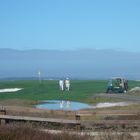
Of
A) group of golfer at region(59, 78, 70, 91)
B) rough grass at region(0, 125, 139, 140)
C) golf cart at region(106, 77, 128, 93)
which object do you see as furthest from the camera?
group of golfer at region(59, 78, 70, 91)

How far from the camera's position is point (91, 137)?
15.5 meters

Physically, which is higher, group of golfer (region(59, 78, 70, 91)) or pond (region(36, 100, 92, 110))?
group of golfer (region(59, 78, 70, 91))

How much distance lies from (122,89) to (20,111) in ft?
105

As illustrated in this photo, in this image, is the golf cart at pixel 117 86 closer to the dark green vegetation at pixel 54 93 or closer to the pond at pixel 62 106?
the dark green vegetation at pixel 54 93

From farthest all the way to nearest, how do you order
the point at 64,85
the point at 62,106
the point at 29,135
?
the point at 64,85
the point at 62,106
the point at 29,135

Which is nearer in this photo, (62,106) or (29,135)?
(29,135)

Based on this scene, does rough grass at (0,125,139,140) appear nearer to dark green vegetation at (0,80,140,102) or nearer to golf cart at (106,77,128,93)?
dark green vegetation at (0,80,140,102)

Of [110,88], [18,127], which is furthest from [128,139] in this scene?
[110,88]

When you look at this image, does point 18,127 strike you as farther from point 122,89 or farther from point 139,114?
point 122,89

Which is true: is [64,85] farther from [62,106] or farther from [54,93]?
[62,106]

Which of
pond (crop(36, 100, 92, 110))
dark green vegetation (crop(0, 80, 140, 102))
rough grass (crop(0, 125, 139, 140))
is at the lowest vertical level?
pond (crop(36, 100, 92, 110))

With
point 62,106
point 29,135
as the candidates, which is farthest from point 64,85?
point 29,135

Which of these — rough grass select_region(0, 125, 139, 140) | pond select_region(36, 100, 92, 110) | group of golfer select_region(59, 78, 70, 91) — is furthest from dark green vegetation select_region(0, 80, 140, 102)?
rough grass select_region(0, 125, 139, 140)

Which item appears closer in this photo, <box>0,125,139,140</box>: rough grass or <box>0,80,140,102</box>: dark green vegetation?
<box>0,125,139,140</box>: rough grass
